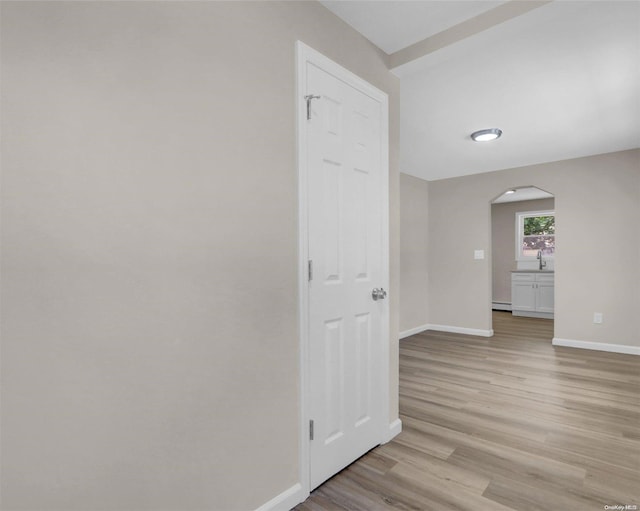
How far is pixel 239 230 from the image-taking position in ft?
4.78

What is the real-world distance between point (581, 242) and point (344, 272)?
4169 mm

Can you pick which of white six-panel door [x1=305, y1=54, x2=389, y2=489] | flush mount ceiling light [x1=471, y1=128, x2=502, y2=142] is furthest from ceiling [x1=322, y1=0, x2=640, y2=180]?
white six-panel door [x1=305, y1=54, x2=389, y2=489]

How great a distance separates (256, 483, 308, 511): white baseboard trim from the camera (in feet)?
5.14

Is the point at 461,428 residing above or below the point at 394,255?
below

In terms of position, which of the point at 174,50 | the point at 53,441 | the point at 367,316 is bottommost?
the point at 53,441

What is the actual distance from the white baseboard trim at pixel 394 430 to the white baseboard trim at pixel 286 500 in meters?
0.77

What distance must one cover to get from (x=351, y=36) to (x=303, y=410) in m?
2.03

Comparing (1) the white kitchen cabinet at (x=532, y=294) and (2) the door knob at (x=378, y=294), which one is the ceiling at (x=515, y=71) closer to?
(2) the door knob at (x=378, y=294)

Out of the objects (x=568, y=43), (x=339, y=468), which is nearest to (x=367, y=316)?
(x=339, y=468)

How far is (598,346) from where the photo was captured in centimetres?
445

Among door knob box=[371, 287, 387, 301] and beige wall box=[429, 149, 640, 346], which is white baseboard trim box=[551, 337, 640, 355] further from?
door knob box=[371, 287, 387, 301]

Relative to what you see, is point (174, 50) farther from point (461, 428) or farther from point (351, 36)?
point (461, 428)

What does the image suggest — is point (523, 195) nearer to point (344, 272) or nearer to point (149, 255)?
point (344, 272)

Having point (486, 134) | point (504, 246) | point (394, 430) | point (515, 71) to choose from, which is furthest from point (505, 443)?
point (504, 246)
